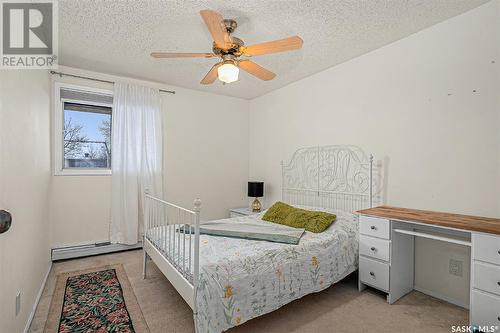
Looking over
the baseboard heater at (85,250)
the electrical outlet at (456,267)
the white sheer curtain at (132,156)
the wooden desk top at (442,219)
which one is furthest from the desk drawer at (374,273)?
the baseboard heater at (85,250)

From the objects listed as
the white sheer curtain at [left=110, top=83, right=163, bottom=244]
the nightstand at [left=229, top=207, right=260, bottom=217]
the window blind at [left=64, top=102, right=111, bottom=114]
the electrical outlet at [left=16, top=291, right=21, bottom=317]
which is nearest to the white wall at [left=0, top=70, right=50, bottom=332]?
the electrical outlet at [left=16, top=291, right=21, bottom=317]

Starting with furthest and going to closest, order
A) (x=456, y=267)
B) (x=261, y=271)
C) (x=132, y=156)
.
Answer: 1. (x=132, y=156)
2. (x=456, y=267)
3. (x=261, y=271)

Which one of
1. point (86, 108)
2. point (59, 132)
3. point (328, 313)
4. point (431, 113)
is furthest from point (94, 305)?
point (431, 113)

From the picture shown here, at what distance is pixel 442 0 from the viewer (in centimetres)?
208

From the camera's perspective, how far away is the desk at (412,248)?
1756 millimetres

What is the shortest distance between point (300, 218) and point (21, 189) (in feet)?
8.28

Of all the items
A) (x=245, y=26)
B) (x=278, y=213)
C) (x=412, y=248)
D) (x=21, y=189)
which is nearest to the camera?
(x=21, y=189)

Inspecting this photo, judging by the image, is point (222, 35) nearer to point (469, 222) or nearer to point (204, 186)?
point (469, 222)

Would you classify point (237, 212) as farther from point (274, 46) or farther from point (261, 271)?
point (274, 46)

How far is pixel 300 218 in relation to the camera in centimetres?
295

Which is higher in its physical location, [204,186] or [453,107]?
[453,107]

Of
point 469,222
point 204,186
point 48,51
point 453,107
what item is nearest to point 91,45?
point 48,51

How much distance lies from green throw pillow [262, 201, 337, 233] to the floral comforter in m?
0.09

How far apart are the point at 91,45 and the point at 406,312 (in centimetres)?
410
